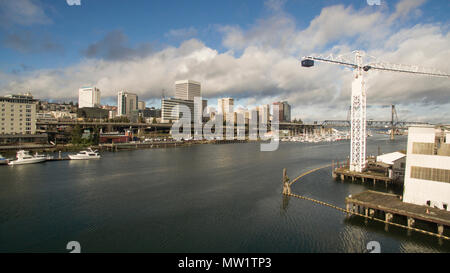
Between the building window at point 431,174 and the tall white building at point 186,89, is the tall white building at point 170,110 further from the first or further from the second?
the building window at point 431,174

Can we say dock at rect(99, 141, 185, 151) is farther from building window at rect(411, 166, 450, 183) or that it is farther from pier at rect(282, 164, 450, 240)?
building window at rect(411, 166, 450, 183)

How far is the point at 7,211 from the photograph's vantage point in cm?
1422

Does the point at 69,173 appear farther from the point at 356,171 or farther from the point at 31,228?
the point at 356,171

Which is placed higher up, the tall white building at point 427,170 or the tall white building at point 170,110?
the tall white building at point 170,110

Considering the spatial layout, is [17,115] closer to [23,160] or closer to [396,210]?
[23,160]

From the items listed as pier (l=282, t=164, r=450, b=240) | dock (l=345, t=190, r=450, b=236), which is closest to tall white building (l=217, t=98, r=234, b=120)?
pier (l=282, t=164, r=450, b=240)

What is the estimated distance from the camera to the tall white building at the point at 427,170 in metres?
11.6

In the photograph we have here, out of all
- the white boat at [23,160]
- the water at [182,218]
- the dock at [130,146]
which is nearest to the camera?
the water at [182,218]

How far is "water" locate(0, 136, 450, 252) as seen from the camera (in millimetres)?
10453

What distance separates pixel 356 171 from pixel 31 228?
22.9 m

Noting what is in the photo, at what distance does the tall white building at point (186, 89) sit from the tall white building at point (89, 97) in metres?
51.8

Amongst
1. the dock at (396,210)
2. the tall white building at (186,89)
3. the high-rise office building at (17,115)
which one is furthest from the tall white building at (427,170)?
the tall white building at (186,89)
